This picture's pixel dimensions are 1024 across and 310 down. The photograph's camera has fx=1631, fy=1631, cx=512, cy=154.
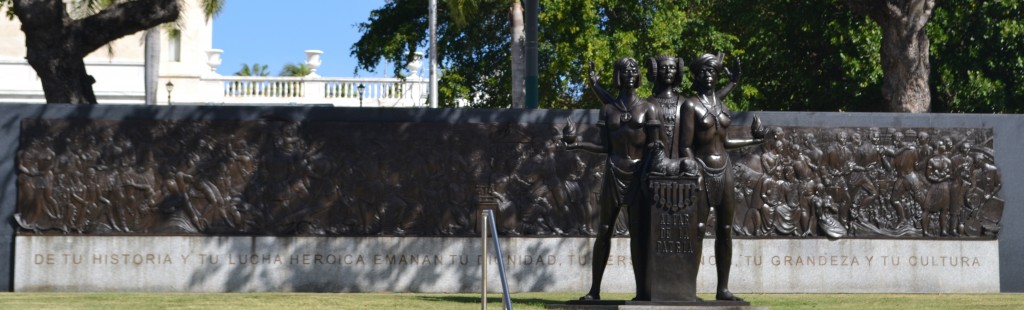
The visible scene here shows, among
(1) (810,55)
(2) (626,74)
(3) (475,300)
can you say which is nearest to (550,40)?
(1) (810,55)

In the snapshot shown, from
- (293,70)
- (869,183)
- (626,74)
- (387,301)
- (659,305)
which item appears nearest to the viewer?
(659,305)

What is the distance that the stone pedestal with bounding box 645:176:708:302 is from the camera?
1437 centimetres

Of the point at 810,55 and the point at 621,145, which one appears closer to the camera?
the point at 621,145

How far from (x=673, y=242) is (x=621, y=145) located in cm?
125

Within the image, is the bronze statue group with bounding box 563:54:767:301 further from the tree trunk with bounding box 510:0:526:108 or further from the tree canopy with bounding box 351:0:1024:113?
the tree trunk with bounding box 510:0:526:108

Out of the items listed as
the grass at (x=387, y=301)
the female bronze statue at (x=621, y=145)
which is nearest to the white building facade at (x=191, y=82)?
the grass at (x=387, y=301)

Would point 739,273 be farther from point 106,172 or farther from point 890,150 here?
point 106,172

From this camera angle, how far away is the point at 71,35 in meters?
20.6

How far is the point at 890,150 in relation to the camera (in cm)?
1983

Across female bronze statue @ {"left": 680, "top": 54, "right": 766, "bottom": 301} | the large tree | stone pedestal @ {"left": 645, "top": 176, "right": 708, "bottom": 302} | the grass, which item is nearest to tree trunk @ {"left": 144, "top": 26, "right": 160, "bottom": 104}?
the large tree

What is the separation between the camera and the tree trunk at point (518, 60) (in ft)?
107

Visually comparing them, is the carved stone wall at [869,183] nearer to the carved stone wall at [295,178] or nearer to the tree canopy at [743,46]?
the carved stone wall at [295,178]

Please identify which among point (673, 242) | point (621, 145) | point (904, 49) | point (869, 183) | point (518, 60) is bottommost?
point (673, 242)

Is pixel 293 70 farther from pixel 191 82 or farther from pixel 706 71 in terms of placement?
pixel 706 71
